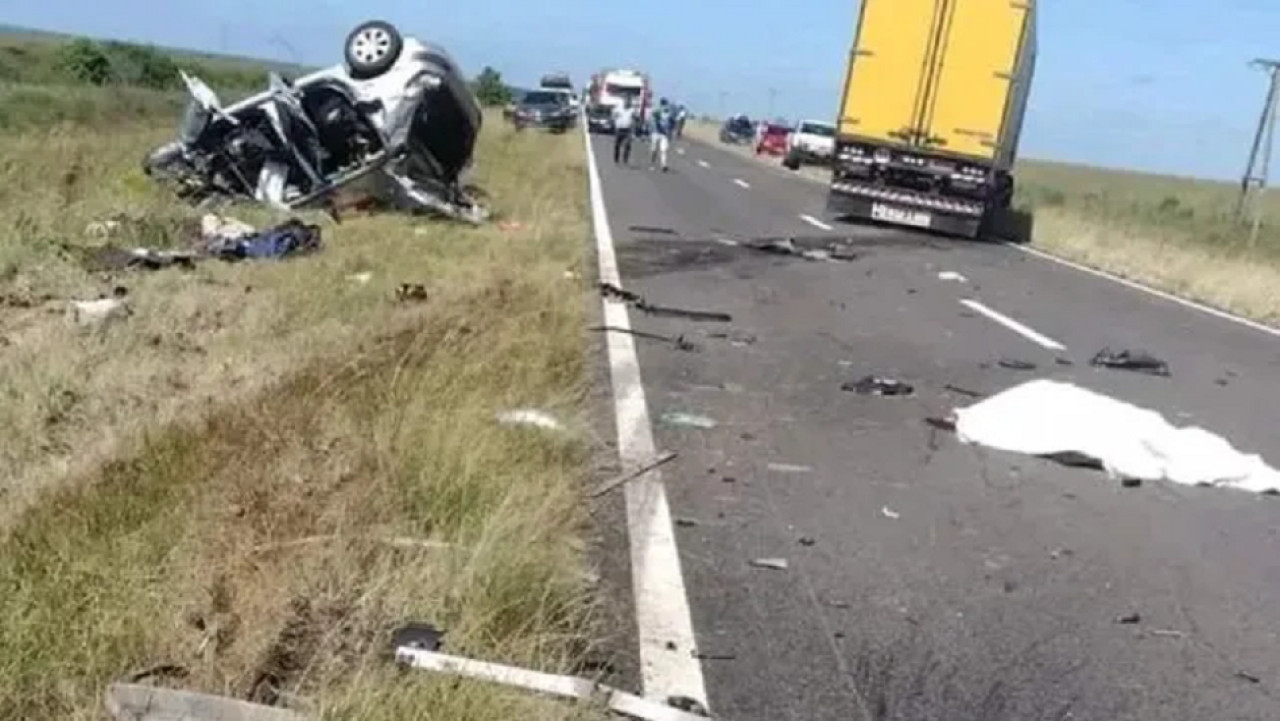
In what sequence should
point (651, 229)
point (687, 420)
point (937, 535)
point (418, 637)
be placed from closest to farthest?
point (418, 637)
point (937, 535)
point (687, 420)
point (651, 229)

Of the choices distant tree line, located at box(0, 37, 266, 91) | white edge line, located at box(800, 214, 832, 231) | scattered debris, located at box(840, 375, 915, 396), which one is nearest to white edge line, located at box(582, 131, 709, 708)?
scattered debris, located at box(840, 375, 915, 396)

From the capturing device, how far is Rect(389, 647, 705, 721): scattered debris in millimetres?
3961

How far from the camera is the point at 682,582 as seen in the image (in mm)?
5527

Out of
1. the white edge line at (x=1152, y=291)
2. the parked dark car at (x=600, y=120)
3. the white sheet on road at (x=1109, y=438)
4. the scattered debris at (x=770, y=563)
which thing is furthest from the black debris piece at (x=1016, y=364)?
the parked dark car at (x=600, y=120)

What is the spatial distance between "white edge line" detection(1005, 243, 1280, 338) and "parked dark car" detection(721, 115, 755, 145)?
2655 inches

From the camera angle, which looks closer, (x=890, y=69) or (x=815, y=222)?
Result: (x=890, y=69)

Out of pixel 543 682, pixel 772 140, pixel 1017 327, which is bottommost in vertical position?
pixel 772 140

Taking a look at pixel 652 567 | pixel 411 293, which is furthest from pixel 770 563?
pixel 411 293

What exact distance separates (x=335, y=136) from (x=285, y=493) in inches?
526

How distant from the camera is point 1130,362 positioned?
1250 centimetres

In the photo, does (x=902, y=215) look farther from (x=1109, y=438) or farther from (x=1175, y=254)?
(x=1109, y=438)

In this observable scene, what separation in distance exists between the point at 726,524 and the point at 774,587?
2.82 feet

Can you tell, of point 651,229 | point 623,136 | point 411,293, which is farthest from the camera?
point 623,136

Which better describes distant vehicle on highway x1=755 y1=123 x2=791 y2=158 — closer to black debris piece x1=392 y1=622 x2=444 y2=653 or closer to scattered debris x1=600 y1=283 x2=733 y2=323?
scattered debris x1=600 y1=283 x2=733 y2=323
